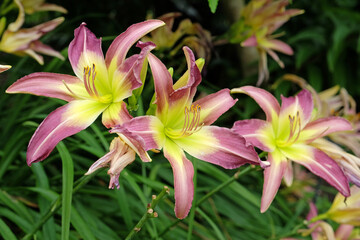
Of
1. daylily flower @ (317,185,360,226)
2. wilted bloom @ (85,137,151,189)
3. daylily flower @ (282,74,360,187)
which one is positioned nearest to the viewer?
wilted bloom @ (85,137,151,189)

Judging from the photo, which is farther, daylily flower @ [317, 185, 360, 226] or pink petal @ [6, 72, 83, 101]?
daylily flower @ [317, 185, 360, 226]

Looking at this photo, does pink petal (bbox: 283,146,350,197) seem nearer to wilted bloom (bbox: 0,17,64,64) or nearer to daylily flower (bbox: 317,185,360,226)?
daylily flower (bbox: 317,185,360,226)

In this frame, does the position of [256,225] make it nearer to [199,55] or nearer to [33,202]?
[199,55]

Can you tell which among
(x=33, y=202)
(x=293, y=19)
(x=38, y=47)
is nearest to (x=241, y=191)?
(x=33, y=202)

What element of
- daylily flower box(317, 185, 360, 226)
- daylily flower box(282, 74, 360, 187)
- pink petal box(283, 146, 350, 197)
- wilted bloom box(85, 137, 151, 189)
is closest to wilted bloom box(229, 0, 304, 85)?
daylily flower box(282, 74, 360, 187)

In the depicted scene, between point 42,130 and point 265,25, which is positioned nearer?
point 42,130

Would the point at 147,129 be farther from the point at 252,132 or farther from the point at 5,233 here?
the point at 5,233
